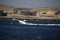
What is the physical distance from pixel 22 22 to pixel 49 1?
1.54 metres

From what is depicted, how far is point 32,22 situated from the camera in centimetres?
583

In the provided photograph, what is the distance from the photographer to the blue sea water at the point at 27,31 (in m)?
4.20

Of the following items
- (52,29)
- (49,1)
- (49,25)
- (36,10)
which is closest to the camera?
(52,29)

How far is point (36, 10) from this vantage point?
6043mm

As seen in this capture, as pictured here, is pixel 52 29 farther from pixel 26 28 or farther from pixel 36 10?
pixel 36 10

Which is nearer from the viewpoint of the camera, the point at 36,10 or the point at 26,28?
the point at 26,28

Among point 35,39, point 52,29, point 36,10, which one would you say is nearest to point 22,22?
point 36,10

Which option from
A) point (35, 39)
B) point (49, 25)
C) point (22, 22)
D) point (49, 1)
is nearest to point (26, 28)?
point (22, 22)

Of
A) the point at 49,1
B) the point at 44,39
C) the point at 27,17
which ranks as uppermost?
the point at 49,1

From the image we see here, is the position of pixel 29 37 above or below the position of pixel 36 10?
below

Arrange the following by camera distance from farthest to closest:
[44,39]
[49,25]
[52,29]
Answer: [49,25]
[52,29]
[44,39]

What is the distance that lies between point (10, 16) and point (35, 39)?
2.08m

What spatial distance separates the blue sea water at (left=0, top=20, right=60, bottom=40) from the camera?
13.8 ft

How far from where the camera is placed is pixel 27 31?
4867 mm
